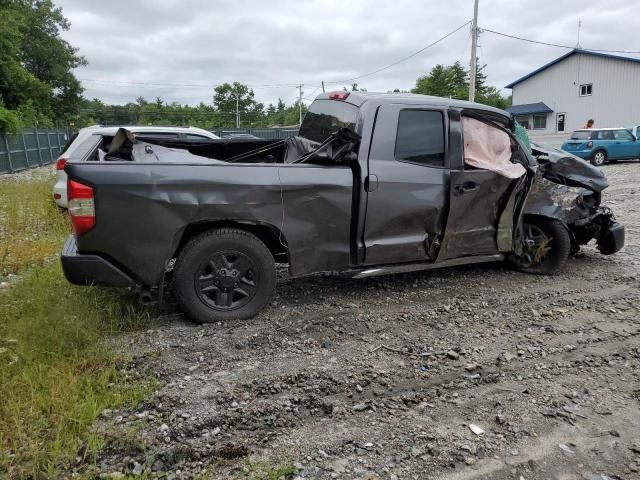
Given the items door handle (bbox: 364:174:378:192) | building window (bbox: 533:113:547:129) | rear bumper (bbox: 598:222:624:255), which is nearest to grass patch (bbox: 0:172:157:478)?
door handle (bbox: 364:174:378:192)

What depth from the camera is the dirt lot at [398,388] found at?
2650 mm

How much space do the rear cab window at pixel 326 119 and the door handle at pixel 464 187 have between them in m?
1.11

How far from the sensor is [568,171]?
5637 mm

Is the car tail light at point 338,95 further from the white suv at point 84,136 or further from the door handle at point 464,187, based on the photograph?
the white suv at point 84,136

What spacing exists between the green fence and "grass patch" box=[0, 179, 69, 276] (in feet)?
28.7

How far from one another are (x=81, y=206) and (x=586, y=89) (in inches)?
1823

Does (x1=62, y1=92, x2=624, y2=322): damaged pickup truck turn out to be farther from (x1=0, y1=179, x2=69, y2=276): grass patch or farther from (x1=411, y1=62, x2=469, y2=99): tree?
(x1=411, y1=62, x2=469, y2=99): tree

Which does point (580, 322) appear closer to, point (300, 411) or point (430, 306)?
point (430, 306)

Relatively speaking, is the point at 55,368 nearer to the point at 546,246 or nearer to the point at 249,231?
the point at 249,231

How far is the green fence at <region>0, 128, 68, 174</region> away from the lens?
60.0 ft

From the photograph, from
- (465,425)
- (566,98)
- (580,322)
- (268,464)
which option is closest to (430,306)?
(580,322)

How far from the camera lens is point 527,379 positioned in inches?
136

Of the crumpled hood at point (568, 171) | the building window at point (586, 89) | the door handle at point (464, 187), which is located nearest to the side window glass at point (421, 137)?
Answer: the door handle at point (464, 187)

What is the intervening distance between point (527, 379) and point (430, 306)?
4.39 ft
